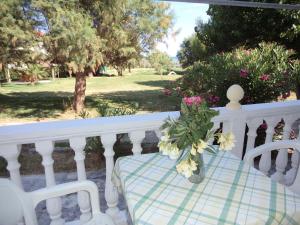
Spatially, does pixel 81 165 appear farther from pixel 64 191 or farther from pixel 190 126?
pixel 190 126

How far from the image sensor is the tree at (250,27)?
301 inches

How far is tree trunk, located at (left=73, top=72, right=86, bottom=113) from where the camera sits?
9.36m

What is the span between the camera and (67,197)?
3277 mm

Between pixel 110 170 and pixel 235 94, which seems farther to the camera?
pixel 235 94

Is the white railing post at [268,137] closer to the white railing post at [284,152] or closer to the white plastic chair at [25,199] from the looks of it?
the white railing post at [284,152]

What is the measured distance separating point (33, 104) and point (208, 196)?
38.8ft

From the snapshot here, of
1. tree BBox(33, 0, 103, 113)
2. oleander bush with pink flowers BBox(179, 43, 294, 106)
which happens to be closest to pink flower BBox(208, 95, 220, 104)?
oleander bush with pink flowers BBox(179, 43, 294, 106)

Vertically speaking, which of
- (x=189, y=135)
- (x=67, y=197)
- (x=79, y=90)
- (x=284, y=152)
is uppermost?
(x=189, y=135)

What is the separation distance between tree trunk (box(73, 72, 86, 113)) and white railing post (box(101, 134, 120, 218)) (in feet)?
26.2

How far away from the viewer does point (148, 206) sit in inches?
39.9

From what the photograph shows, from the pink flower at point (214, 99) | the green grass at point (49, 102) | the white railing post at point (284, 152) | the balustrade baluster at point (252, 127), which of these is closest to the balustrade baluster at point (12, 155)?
the balustrade baluster at point (252, 127)

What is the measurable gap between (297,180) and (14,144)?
68.9 inches

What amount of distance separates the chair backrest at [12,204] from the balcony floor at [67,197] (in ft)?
5.59

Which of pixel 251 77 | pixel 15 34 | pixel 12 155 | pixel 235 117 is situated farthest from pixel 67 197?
pixel 15 34
